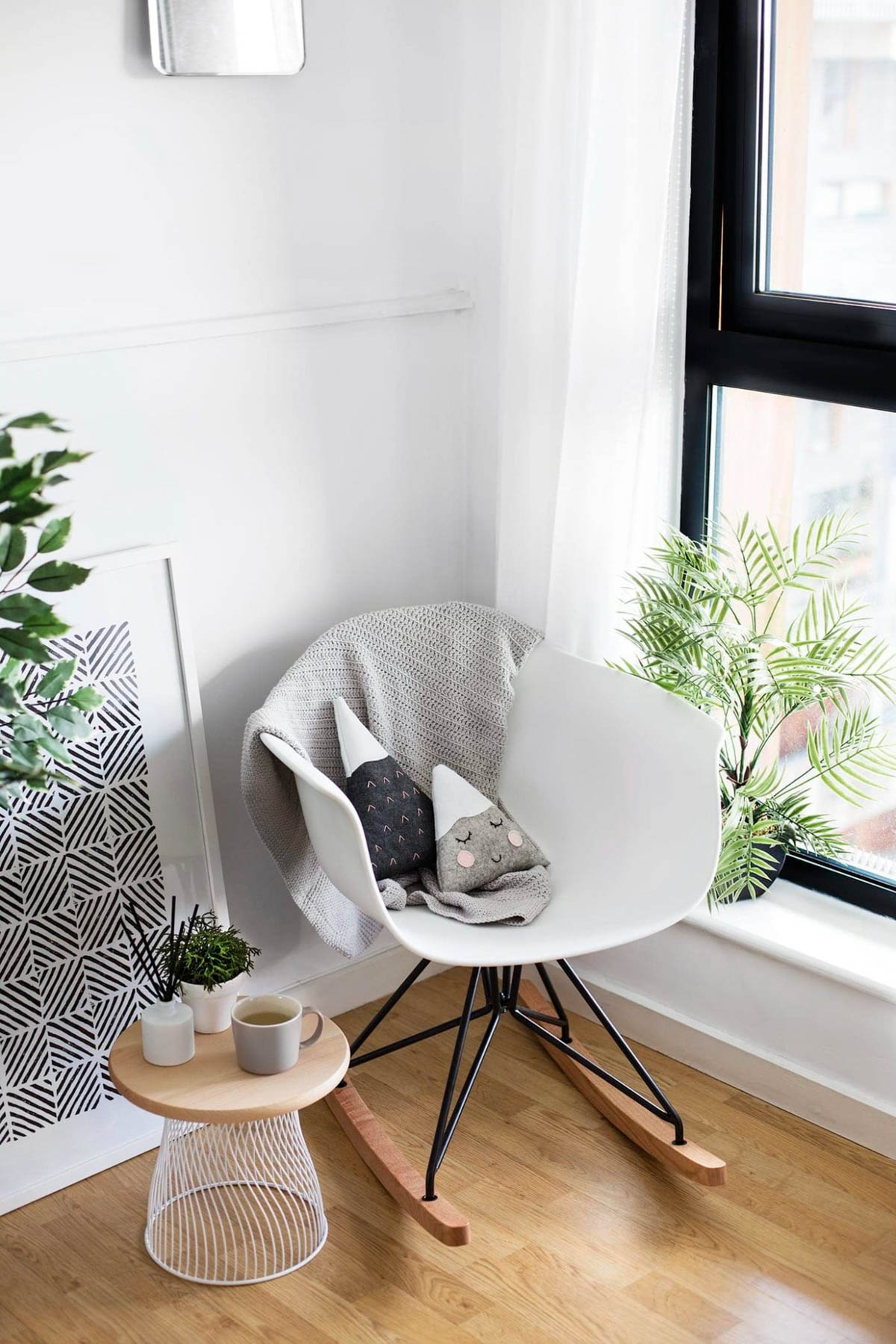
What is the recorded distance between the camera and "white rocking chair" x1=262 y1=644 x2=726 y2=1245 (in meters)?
2.09

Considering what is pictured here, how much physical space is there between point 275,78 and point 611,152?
55 cm

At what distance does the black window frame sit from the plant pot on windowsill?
66 mm

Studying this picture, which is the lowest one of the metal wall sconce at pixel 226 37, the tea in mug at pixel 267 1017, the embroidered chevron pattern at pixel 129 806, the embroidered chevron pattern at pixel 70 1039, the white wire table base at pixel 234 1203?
the white wire table base at pixel 234 1203

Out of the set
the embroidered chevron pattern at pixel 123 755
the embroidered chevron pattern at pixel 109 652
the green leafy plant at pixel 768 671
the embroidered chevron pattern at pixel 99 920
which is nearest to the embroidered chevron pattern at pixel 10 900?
the embroidered chevron pattern at pixel 99 920

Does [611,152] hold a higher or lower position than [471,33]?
lower

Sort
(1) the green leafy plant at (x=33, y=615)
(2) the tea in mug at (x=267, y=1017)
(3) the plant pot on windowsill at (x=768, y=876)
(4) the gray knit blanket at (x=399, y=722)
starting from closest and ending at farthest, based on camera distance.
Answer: (1) the green leafy plant at (x=33, y=615)
(2) the tea in mug at (x=267, y=1017)
(4) the gray knit blanket at (x=399, y=722)
(3) the plant pot on windowsill at (x=768, y=876)

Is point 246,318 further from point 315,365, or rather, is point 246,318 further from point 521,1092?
point 521,1092

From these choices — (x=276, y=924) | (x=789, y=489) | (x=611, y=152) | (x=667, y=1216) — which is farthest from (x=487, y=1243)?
(x=611, y=152)

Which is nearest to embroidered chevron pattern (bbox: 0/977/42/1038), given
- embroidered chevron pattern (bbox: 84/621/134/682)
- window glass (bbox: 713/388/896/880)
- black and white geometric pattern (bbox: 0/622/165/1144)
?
black and white geometric pattern (bbox: 0/622/165/1144)

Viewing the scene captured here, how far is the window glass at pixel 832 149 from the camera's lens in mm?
2191

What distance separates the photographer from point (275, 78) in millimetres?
2287

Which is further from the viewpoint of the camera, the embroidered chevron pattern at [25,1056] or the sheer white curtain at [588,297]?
the sheer white curtain at [588,297]

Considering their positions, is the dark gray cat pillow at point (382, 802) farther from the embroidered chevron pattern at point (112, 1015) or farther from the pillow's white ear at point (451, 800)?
the embroidered chevron pattern at point (112, 1015)

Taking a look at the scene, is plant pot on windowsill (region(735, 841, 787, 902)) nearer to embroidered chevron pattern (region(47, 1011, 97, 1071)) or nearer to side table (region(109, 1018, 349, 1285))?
side table (region(109, 1018, 349, 1285))
